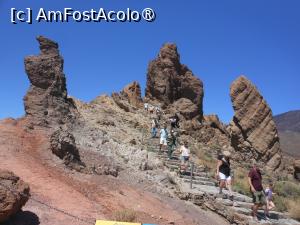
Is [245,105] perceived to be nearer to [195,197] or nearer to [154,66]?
[154,66]

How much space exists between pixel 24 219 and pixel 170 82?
33987mm

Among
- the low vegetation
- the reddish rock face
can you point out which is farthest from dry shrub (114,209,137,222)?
the reddish rock face

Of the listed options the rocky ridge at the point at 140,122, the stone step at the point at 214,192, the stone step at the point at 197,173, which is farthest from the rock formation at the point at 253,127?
the stone step at the point at 214,192

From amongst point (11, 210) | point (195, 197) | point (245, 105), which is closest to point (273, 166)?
point (245, 105)

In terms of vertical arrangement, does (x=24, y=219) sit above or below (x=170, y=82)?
below

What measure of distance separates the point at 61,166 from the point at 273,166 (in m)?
29.0

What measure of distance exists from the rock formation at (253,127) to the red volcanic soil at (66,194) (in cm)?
2584

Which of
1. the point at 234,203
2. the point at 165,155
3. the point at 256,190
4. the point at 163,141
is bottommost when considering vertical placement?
the point at 234,203

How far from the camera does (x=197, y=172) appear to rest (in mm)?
20781

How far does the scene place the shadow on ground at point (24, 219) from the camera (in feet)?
29.0

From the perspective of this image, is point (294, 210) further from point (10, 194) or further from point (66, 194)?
point (10, 194)

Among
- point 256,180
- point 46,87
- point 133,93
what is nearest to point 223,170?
point 256,180

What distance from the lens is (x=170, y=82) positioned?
42.4 meters

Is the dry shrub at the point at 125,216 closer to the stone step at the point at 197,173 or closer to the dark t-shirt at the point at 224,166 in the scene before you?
the dark t-shirt at the point at 224,166
